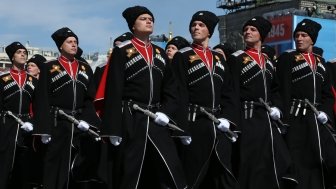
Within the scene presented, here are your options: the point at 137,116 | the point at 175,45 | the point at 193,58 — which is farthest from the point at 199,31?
the point at 175,45

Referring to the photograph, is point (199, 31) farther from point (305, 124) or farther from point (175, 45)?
point (175, 45)

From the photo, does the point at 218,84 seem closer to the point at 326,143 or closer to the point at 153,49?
the point at 153,49

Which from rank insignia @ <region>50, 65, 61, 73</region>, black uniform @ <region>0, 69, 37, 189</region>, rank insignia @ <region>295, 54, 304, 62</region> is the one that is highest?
rank insignia @ <region>295, 54, 304, 62</region>

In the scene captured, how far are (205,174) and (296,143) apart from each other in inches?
71.1

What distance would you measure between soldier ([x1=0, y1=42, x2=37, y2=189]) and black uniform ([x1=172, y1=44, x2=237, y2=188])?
336 centimetres

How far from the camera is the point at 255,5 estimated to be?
54.8m

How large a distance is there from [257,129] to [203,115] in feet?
2.91

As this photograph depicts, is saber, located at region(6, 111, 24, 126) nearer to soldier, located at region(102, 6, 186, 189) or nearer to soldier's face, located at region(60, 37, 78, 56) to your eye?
soldier's face, located at region(60, 37, 78, 56)

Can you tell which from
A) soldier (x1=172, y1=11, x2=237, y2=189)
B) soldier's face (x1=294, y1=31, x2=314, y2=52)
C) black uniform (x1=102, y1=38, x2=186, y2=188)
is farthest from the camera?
soldier's face (x1=294, y1=31, x2=314, y2=52)

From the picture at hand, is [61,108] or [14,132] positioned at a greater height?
[61,108]

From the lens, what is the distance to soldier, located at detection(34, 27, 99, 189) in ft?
29.5

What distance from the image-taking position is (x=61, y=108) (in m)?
9.21

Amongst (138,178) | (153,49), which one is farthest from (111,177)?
(153,49)

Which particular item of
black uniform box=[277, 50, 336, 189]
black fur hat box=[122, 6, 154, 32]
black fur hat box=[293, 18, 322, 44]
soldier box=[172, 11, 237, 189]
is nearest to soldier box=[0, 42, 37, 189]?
soldier box=[172, 11, 237, 189]
